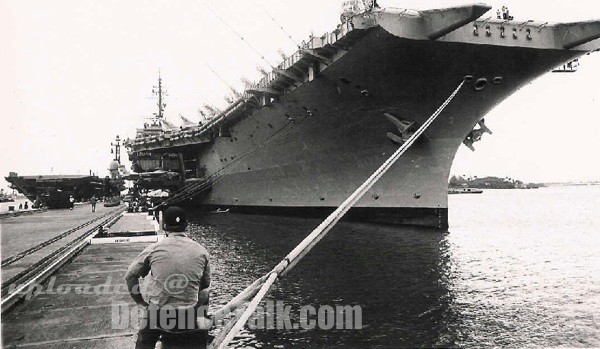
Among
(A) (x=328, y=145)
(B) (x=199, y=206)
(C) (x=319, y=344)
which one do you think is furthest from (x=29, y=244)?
(B) (x=199, y=206)

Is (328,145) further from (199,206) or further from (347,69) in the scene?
(199,206)

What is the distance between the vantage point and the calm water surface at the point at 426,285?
5.36m

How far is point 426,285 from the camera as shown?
7.64 m

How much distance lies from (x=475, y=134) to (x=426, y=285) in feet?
28.3

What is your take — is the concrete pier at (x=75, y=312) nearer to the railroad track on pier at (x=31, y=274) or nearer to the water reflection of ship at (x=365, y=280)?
the railroad track on pier at (x=31, y=274)

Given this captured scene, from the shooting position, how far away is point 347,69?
41.5ft

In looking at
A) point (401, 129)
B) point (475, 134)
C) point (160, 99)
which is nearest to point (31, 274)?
point (401, 129)

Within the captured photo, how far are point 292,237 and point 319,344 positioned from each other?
26.3ft

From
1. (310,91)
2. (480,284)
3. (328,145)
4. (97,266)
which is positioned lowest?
(480,284)

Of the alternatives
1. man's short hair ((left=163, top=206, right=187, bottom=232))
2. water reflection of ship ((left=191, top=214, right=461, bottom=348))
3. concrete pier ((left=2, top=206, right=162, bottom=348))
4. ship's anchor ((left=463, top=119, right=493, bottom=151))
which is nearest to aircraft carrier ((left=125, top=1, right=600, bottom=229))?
ship's anchor ((left=463, top=119, right=493, bottom=151))

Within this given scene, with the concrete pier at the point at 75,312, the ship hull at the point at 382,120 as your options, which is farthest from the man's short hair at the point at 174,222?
the ship hull at the point at 382,120

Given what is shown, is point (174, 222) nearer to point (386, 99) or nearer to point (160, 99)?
point (386, 99)

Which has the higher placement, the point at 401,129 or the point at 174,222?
the point at 401,129

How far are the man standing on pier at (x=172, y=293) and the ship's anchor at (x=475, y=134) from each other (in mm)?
13773
